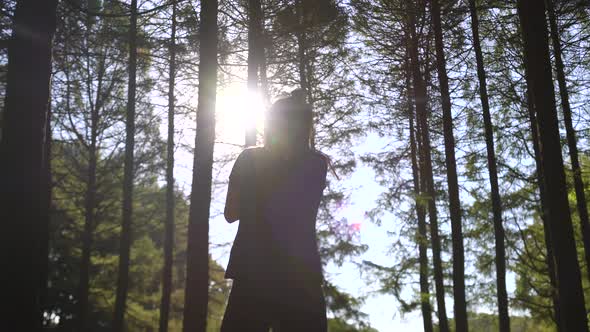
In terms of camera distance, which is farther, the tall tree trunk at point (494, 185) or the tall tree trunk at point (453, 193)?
the tall tree trunk at point (494, 185)

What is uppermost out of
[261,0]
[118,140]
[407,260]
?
[261,0]

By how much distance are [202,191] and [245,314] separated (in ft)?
16.7

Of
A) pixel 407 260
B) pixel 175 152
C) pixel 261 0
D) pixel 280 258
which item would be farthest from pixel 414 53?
pixel 280 258

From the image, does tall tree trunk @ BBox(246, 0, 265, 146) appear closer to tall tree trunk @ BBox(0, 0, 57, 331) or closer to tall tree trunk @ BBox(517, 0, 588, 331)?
tall tree trunk @ BBox(517, 0, 588, 331)

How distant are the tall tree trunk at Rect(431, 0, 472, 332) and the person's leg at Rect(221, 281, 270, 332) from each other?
896cm

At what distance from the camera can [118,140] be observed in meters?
16.6

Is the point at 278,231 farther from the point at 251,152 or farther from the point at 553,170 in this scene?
the point at 553,170

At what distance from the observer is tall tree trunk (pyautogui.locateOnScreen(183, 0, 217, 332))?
22.8 ft

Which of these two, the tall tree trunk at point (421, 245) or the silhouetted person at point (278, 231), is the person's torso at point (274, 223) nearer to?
the silhouetted person at point (278, 231)

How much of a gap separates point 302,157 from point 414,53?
1027 centimetres

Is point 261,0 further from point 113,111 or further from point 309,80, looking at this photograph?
point 113,111

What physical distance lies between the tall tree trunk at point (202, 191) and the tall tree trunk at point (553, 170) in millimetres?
4283

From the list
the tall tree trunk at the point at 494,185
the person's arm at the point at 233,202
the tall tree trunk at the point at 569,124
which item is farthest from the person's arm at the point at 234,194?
the tall tree trunk at the point at 569,124

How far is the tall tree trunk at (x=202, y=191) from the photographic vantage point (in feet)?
22.8
